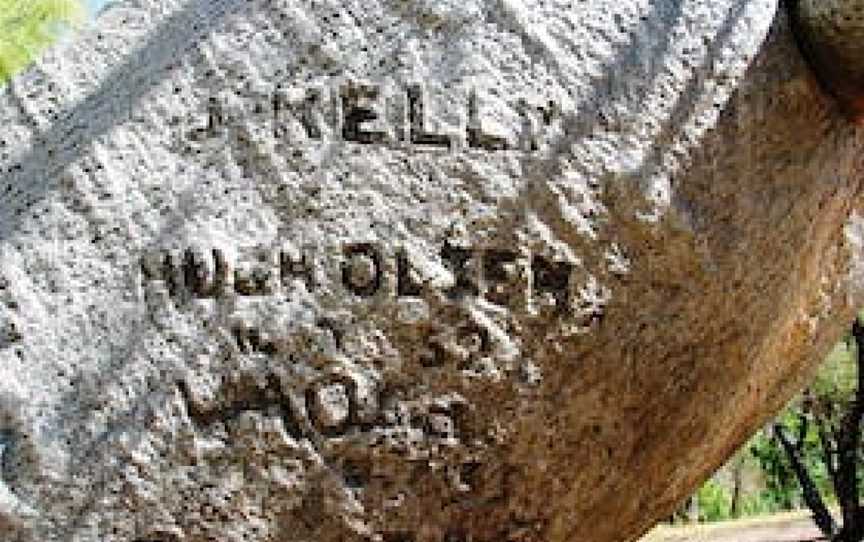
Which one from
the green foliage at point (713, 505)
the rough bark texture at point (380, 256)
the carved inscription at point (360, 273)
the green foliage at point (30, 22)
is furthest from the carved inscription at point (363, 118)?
the green foliage at point (713, 505)

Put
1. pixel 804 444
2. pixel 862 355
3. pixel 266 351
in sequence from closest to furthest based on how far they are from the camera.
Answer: pixel 266 351 < pixel 862 355 < pixel 804 444

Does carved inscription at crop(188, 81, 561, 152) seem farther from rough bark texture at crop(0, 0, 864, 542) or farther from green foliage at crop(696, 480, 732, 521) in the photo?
green foliage at crop(696, 480, 732, 521)

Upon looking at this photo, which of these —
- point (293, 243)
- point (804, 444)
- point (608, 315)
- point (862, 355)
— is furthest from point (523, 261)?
point (804, 444)

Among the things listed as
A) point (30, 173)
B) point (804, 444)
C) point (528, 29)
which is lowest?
point (804, 444)

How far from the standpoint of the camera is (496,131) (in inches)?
85.9

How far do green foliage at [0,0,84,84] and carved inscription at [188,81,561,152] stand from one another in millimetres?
8082

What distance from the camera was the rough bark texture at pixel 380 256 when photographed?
208 cm

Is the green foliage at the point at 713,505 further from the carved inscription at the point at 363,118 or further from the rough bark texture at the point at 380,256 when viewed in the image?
the carved inscription at the point at 363,118

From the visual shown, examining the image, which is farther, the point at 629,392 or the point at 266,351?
the point at 629,392

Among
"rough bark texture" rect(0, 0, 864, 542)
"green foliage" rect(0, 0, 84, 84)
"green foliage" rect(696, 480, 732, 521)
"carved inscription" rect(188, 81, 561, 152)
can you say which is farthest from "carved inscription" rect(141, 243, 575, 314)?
"green foliage" rect(696, 480, 732, 521)

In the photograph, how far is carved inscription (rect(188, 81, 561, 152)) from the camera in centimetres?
215

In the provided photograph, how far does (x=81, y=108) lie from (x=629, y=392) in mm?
891

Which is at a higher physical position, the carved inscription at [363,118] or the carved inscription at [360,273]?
the carved inscription at [363,118]

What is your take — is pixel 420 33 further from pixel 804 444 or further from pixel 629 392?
pixel 804 444
